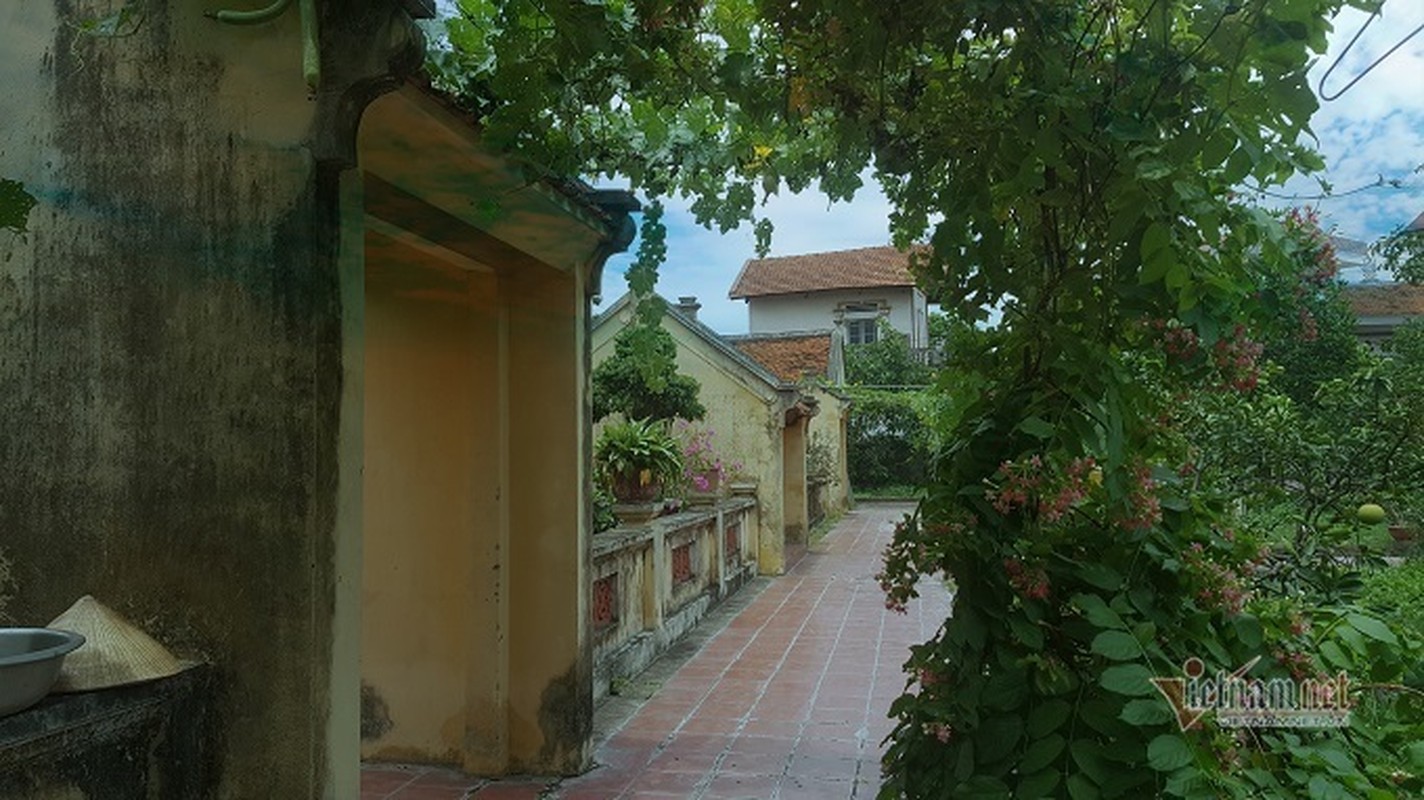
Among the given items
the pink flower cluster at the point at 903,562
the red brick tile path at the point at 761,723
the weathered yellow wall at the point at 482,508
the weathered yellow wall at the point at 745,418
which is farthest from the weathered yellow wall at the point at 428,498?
the weathered yellow wall at the point at 745,418

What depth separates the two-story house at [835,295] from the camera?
34.2 metres

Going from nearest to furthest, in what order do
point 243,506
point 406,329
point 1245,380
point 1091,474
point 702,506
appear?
point 1245,380 < point 1091,474 < point 243,506 < point 406,329 < point 702,506

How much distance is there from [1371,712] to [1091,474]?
2.86ft

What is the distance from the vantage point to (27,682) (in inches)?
72.4

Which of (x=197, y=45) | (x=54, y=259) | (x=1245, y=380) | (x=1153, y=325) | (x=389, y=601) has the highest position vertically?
(x=197, y=45)

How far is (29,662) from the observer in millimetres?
1824

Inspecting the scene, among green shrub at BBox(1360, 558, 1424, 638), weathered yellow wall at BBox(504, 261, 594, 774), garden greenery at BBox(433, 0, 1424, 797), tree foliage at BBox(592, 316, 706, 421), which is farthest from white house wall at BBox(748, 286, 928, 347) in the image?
garden greenery at BBox(433, 0, 1424, 797)

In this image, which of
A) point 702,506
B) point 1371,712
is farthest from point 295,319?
point 702,506

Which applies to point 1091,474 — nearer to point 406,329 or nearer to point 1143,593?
point 1143,593

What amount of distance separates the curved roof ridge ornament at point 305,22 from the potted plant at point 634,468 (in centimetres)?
584

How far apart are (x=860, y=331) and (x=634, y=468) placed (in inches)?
1080

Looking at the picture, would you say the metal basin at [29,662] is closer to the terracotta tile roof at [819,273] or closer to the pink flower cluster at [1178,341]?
the pink flower cluster at [1178,341]

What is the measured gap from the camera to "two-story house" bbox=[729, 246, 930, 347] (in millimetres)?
34219

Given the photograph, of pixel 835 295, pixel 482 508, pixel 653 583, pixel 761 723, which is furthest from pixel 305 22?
pixel 835 295
